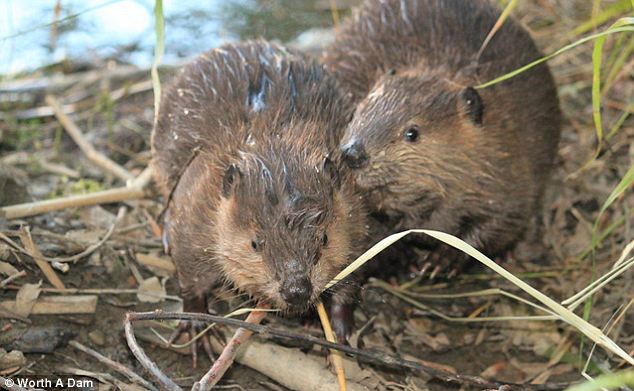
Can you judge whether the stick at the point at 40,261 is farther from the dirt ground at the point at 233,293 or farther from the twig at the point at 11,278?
the twig at the point at 11,278

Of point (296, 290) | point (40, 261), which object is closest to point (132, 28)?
point (40, 261)

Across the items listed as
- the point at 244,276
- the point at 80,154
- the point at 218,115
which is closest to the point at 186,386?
the point at 244,276

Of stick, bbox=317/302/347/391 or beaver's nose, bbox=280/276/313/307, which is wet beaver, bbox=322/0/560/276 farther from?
beaver's nose, bbox=280/276/313/307

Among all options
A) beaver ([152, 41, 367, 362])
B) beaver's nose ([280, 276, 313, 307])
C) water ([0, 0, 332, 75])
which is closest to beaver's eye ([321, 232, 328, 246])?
beaver ([152, 41, 367, 362])

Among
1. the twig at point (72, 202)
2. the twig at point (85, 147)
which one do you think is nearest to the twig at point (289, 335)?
the twig at point (72, 202)

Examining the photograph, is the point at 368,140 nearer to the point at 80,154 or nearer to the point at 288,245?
the point at 288,245

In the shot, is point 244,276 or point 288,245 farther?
point 244,276
